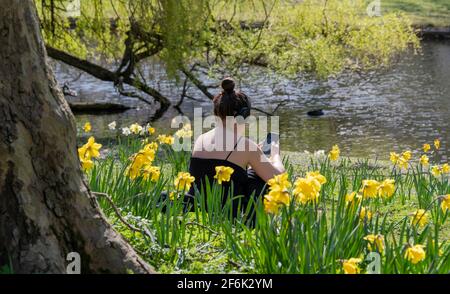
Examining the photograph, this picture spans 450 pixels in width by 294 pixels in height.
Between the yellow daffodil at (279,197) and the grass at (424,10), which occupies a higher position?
the yellow daffodil at (279,197)

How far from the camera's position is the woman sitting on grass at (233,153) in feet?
16.5

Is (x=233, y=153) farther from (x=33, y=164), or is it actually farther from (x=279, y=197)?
(x=33, y=164)

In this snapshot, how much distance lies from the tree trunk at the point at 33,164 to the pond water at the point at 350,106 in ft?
33.7

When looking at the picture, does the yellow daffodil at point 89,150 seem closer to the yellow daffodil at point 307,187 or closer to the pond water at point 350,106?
the yellow daffodil at point 307,187

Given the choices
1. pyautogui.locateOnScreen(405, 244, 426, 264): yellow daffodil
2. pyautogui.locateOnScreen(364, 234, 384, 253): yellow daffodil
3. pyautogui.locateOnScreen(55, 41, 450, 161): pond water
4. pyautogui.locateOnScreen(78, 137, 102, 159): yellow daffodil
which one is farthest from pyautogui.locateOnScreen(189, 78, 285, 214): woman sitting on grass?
pyautogui.locateOnScreen(55, 41, 450, 161): pond water

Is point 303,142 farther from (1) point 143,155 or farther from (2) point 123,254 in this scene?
(2) point 123,254

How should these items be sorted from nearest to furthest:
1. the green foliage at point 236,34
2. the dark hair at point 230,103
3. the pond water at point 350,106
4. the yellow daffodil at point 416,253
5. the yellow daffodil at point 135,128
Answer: the yellow daffodil at point 416,253 → the dark hair at point 230,103 → the yellow daffodil at point 135,128 → the pond water at point 350,106 → the green foliage at point 236,34

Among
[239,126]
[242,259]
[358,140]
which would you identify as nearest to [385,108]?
[358,140]

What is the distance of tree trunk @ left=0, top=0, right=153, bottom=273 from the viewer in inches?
122

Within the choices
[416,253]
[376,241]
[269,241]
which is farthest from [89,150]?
[416,253]

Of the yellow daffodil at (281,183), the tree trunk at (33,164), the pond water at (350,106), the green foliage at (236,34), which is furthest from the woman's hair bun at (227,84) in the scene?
the green foliage at (236,34)

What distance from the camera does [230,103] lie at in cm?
499

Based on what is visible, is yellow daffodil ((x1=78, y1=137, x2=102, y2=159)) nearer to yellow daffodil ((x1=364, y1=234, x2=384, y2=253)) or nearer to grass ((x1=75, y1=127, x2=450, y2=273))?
grass ((x1=75, y1=127, x2=450, y2=273))
